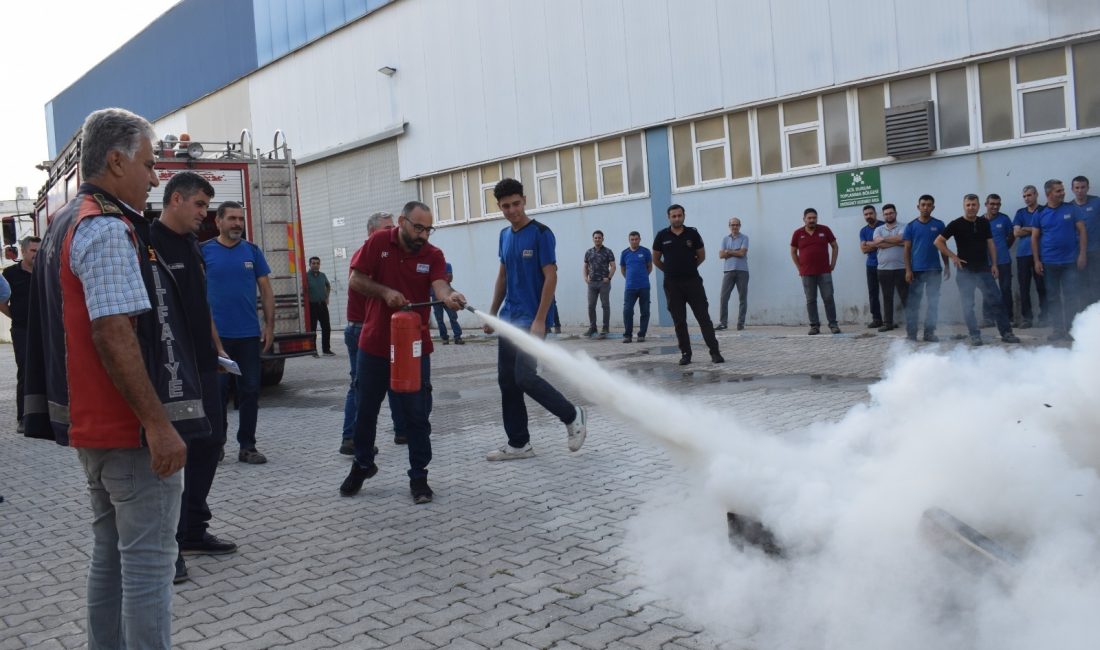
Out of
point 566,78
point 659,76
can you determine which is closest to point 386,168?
point 566,78

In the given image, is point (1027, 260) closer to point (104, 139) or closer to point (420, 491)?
point (420, 491)

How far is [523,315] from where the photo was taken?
716cm

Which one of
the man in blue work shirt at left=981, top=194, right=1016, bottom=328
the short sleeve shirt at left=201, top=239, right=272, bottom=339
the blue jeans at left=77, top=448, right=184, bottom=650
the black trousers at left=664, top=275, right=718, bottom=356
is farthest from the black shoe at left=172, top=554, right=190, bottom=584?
the man in blue work shirt at left=981, top=194, right=1016, bottom=328

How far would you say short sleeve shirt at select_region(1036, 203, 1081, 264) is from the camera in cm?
1174

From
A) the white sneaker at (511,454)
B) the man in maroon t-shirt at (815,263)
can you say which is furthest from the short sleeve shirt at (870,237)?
the white sneaker at (511,454)

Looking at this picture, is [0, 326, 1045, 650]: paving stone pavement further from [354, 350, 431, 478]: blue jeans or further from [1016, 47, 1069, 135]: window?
[1016, 47, 1069, 135]: window

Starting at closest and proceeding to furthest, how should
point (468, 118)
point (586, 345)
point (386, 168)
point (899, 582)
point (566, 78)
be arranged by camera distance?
1. point (899, 582)
2. point (586, 345)
3. point (566, 78)
4. point (468, 118)
5. point (386, 168)

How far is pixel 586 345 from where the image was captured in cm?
1656

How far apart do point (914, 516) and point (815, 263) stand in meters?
11.3

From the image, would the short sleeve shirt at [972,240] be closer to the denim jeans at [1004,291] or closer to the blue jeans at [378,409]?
the denim jeans at [1004,291]

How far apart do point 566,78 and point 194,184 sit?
50.9 feet

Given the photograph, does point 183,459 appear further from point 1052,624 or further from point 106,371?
point 1052,624

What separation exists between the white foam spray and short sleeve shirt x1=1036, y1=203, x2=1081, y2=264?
773cm

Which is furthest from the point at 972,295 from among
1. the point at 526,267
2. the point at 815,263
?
the point at 526,267
